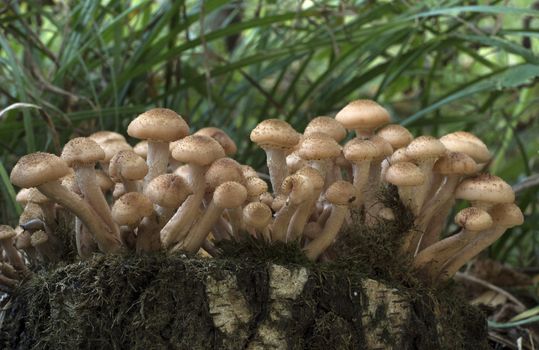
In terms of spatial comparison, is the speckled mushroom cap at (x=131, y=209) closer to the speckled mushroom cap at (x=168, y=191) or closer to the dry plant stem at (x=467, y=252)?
the speckled mushroom cap at (x=168, y=191)

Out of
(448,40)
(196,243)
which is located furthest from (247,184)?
(448,40)

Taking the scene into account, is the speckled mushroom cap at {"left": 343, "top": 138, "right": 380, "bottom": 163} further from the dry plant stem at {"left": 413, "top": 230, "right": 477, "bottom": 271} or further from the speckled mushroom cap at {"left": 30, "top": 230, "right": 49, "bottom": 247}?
the speckled mushroom cap at {"left": 30, "top": 230, "right": 49, "bottom": 247}

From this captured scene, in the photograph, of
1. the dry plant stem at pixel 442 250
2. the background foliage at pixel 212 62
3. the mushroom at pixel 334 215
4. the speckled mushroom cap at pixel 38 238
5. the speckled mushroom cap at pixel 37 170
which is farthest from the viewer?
the background foliage at pixel 212 62

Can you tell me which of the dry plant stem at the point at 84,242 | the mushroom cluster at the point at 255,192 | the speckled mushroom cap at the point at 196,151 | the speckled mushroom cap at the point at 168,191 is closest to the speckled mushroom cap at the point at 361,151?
the mushroom cluster at the point at 255,192

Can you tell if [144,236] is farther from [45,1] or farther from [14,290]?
[45,1]

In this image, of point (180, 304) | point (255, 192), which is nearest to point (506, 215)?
point (255, 192)

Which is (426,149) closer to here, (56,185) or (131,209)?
(131,209)

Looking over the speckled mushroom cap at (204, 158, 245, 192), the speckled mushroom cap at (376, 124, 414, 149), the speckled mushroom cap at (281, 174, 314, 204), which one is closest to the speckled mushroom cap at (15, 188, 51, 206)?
the speckled mushroom cap at (204, 158, 245, 192)
